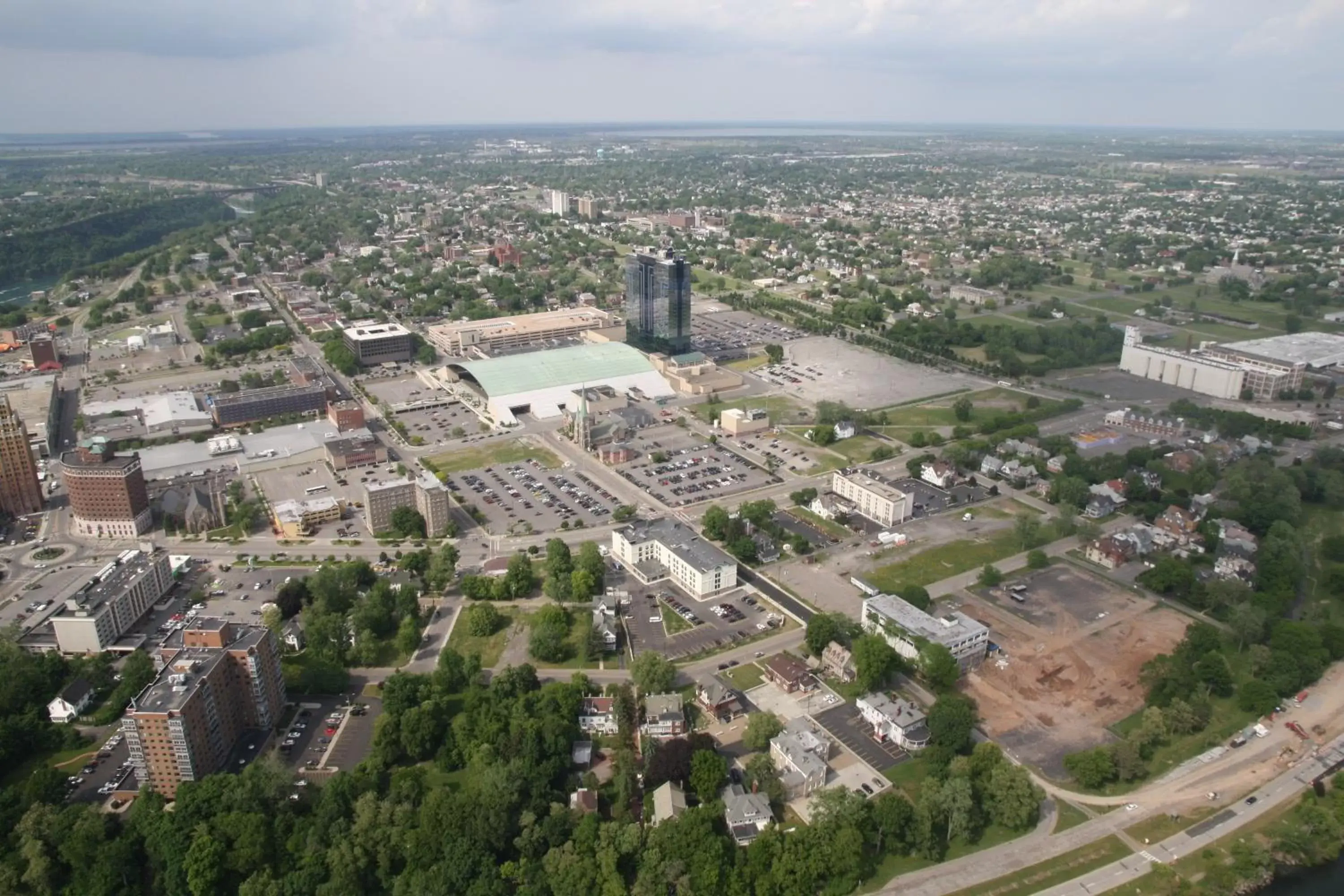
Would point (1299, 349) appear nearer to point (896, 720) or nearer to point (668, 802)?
point (896, 720)

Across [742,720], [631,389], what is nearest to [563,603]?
[742,720]

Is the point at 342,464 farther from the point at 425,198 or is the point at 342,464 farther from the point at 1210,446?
the point at 425,198

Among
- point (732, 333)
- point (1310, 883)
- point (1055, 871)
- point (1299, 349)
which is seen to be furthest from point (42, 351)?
point (1299, 349)

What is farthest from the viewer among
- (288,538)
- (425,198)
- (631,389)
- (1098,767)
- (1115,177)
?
(1115,177)

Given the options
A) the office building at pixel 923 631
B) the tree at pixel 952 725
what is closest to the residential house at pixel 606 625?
the office building at pixel 923 631

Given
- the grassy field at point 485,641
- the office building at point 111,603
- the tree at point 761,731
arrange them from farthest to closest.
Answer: the grassy field at point 485,641
the office building at point 111,603
the tree at point 761,731

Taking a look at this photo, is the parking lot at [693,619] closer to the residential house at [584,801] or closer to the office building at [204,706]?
the residential house at [584,801]
